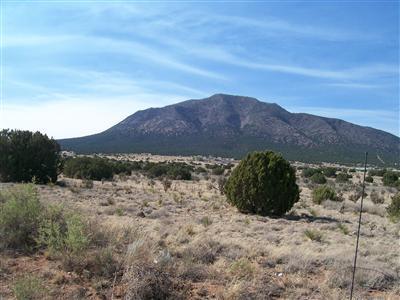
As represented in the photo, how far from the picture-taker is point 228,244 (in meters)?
11.6

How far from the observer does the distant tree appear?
26266 mm

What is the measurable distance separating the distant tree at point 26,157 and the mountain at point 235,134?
90145 millimetres

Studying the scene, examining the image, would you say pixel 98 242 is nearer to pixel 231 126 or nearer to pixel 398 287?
pixel 398 287

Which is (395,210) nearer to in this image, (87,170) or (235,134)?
(87,170)

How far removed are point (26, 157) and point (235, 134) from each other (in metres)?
132

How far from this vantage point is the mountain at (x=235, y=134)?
13062 centimetres

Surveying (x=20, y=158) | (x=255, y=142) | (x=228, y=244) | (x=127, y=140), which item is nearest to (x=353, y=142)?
(x=255, y=142)

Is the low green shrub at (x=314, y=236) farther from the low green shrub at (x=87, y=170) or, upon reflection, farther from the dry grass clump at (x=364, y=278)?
the low green shrub at (x=87, y=170)

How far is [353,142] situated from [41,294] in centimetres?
15902

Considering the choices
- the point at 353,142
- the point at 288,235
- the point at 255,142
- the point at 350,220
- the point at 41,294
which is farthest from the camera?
the point at 353,142

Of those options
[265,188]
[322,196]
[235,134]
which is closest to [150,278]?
[265,188]

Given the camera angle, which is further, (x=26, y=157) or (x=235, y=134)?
(x=235, y=134)

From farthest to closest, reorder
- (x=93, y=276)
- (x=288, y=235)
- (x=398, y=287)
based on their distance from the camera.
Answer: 1. (x=288, y=235)
2. (x=398, y=287)
3. (x=93, y=276)

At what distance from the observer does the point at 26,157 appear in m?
26.7
